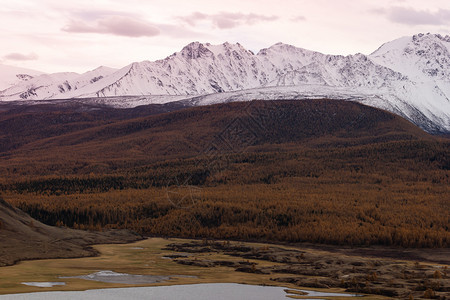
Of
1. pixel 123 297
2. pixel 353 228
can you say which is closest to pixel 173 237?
pixel 353 228

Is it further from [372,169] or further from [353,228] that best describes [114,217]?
[372,169]

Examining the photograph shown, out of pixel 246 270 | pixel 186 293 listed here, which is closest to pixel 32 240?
pixel 246 270

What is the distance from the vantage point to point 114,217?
389ft

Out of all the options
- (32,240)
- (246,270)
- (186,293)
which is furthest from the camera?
(32,240)

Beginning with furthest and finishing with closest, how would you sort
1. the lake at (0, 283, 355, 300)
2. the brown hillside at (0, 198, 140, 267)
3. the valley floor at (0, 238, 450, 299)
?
the brown hillside at (0, 198, 140, 267) < the valley floor at (0, 238, 450, 299) < the lake at (0, 283, 355, 300)

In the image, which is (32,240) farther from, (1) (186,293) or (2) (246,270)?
(1) (186,293)

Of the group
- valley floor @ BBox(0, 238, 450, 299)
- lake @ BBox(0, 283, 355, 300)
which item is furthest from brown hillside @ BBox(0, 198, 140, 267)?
lake @ BBox(0, 283, 355, 300)

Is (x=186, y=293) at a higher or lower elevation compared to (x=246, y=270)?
higher

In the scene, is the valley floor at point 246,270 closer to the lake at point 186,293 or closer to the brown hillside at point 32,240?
the lake at point 186,293

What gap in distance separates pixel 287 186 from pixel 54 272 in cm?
10145

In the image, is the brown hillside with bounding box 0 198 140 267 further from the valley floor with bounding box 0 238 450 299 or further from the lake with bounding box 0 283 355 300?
the lake with bounding box 0 283 355 300

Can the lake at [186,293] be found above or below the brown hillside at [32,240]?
below

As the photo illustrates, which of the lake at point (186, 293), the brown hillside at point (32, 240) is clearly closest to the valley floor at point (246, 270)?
the lake at point (186, 293)

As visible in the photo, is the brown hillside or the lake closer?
the lake
